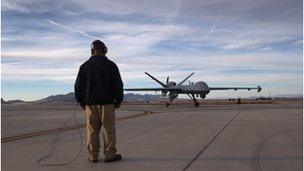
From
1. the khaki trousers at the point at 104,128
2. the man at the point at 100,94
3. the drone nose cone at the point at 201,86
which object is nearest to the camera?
the khaki trousers at the point at 104,128

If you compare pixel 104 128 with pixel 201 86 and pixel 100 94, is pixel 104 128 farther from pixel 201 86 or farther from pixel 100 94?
pixel 201 86

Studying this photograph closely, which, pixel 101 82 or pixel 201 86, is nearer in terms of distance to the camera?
pixel 101 82

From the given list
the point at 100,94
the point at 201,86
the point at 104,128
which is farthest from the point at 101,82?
the point at 201,86

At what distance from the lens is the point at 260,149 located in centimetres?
965

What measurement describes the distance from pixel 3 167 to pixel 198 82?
48.0 m

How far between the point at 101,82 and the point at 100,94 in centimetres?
20

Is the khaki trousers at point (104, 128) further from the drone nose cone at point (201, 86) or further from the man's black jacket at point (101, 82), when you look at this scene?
the drone nose cone at point (201, 86)

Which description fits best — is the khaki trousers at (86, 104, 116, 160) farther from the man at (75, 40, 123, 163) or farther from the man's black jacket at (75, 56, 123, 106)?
the man's black jacket at (75, 56, 123, 106)

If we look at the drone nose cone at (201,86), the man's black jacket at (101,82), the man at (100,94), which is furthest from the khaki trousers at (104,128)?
the drone nose cone at (201,86)

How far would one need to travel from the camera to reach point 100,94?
8.37 m

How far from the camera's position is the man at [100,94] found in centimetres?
835

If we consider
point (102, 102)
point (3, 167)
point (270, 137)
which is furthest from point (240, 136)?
point (3, 167)

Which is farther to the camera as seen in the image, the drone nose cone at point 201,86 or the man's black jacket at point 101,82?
the drone nose cone at point 201,86

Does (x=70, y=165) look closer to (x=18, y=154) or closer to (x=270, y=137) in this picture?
(x=18, y=154)
